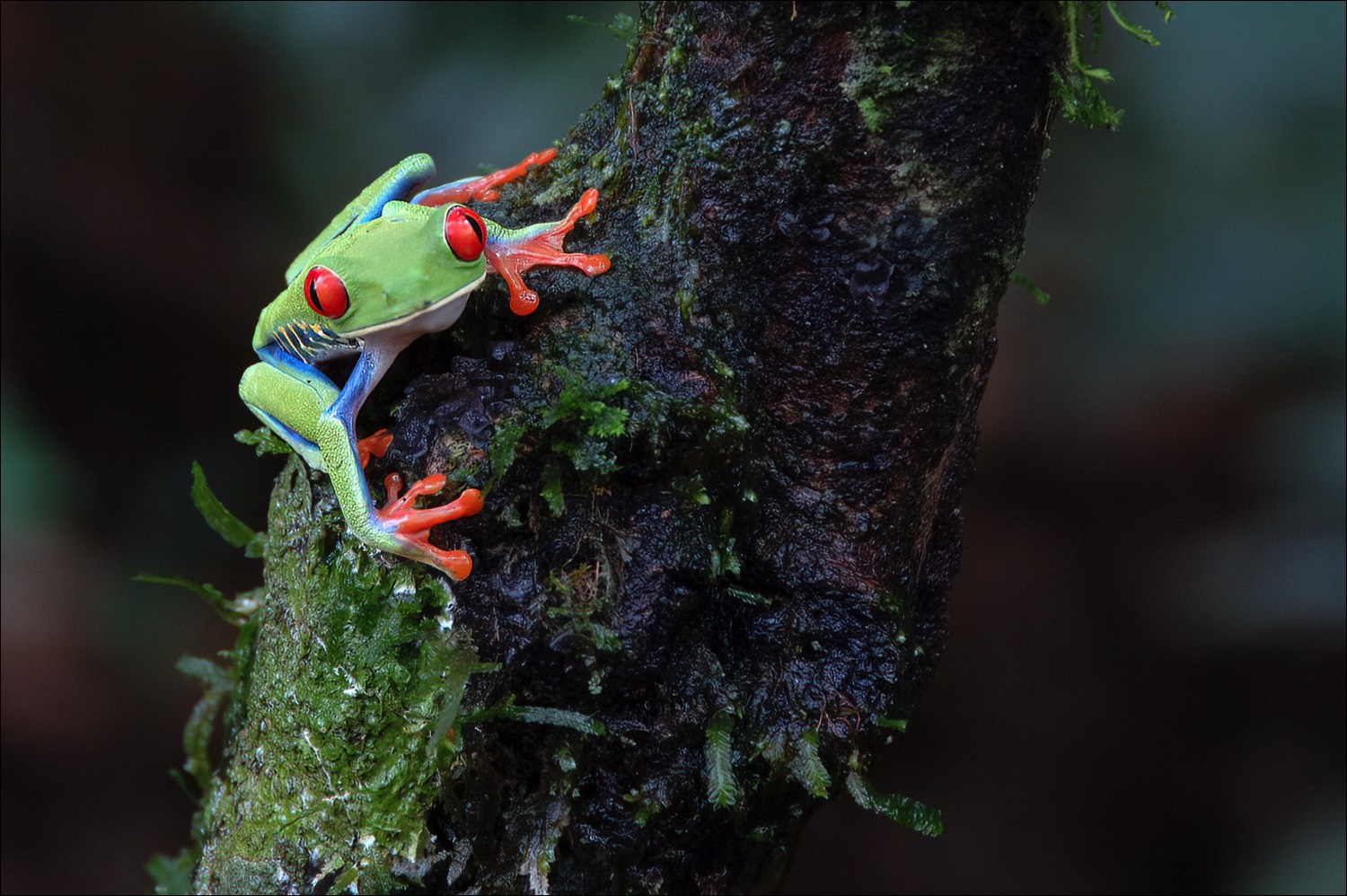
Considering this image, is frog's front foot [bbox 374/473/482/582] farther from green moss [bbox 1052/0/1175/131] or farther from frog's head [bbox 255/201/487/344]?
green moss [bbox 1052/0/1175/131]

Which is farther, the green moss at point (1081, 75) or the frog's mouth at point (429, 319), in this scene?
the frog's mouth at point (429, 319)

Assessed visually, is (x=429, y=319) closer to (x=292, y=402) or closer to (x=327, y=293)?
(x=327, y=293)

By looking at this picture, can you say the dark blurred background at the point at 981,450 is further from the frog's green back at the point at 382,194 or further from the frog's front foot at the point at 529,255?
the frog's front foot at the point at 529,255

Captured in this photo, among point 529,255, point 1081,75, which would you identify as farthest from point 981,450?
point 529,255

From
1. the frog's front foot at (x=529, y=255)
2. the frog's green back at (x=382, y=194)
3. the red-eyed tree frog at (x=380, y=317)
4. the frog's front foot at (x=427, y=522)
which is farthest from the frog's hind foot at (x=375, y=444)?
the frog's green back at (x=382, y=194)

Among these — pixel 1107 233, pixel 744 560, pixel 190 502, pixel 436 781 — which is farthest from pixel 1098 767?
pixel 190 502

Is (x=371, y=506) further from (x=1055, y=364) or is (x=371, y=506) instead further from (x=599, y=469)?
(x=1055, y=364)

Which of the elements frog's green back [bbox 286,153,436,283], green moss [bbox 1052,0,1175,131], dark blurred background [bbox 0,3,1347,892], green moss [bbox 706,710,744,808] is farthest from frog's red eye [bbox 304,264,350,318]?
dark blurred background [bbox 0,3,1347,892]

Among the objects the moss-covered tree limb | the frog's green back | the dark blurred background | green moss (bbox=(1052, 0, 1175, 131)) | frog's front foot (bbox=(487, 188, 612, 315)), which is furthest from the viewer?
the dark blurred background
